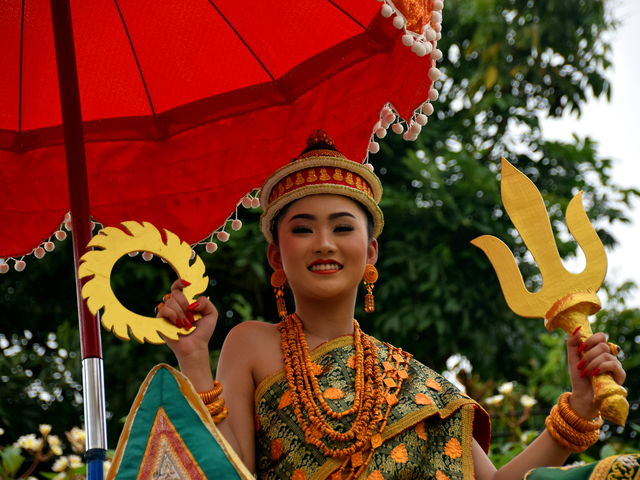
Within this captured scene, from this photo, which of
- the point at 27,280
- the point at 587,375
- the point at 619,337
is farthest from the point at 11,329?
the point at 587,375

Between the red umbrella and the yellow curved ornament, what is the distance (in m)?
0.93

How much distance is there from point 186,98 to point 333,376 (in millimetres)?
1183

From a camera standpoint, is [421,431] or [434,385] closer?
[421,431]

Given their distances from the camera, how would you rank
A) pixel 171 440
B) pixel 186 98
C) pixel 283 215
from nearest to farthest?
pixel 171 440 < pixel 283 215 < pixel 186 98

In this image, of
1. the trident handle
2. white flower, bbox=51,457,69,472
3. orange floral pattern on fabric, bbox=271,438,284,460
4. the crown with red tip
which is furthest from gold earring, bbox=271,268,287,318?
white flower, bbox=51,457,69,472

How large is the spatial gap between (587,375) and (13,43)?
6.73 feet

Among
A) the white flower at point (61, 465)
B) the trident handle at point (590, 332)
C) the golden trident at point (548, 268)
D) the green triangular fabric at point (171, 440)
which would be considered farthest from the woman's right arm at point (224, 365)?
the white flower at point (61, 465)

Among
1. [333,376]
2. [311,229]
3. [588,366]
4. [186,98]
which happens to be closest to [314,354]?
[333,376]

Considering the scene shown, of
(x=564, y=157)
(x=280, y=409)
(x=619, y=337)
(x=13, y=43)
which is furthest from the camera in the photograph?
(x=564, y=157)

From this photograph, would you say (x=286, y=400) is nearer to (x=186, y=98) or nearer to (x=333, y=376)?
(x=333, y=376)

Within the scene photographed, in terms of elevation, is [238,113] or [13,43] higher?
[13,43]

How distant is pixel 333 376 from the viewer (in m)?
2.65

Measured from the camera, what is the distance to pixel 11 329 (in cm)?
766

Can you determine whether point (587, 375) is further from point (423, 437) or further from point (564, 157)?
point (564, 157)
